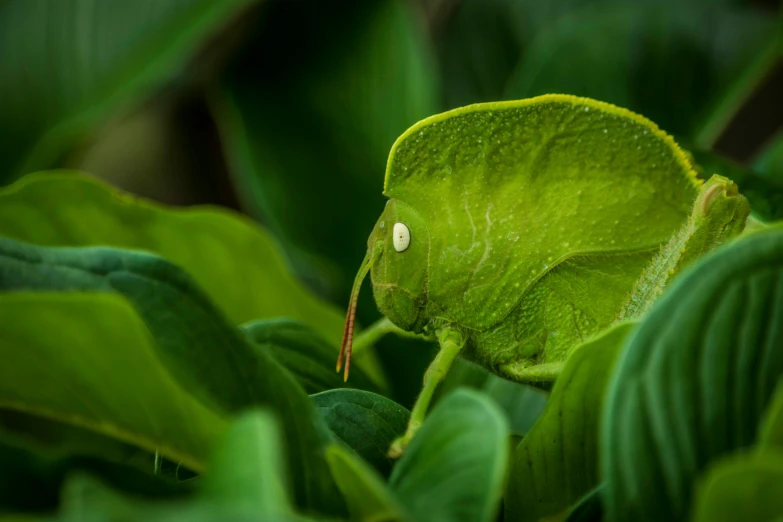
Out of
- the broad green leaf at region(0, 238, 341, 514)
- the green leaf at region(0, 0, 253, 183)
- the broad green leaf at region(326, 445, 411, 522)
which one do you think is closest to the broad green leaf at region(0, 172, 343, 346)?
the broad green leaf at region(0, 238, 341, 514)

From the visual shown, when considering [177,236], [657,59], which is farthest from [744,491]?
[657,59]

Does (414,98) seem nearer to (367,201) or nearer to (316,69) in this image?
(367,201)

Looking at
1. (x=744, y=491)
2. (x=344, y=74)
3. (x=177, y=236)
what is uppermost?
(x=344, y=74)

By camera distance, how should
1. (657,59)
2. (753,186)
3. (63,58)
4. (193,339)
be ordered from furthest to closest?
(63,58), (657,59), (753,186), (193,339)

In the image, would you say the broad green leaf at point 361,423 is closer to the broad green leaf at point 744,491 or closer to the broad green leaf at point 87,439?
the broad green leaf at point 87,439

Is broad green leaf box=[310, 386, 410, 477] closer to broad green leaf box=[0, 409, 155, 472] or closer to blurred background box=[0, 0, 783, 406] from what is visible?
broad green leaf box=[0, 409, 155, 472]

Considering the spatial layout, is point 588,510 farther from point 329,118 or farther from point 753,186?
point 329,118

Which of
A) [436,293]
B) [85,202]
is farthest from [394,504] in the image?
[85,202]
